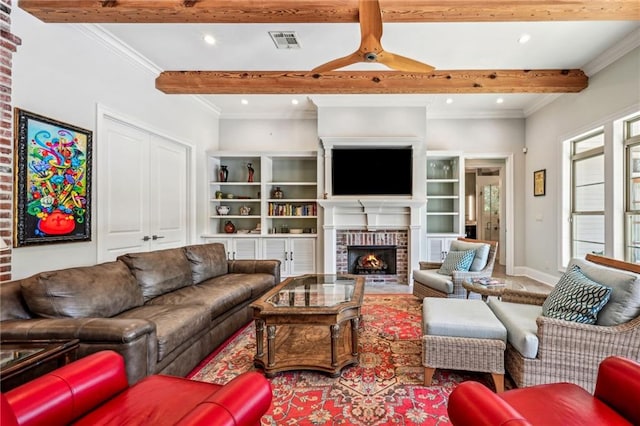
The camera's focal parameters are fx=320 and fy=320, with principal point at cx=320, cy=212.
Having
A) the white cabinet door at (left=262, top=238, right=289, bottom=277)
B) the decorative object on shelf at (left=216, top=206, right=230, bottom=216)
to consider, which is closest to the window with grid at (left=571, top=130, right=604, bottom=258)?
the white cabinet door at (left=262, top=238, right=289, bottom=277)

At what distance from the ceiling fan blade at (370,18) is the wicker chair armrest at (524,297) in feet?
8.01

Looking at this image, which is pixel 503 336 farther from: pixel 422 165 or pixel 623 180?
pixel 422 165

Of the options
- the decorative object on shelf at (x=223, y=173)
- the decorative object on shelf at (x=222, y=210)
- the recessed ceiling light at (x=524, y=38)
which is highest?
the recessed ceiling light at (x=524, y=38)

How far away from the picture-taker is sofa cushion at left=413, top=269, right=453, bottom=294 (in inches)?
145

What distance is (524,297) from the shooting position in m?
2.74

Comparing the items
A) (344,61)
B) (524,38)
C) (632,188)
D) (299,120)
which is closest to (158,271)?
(344,61)

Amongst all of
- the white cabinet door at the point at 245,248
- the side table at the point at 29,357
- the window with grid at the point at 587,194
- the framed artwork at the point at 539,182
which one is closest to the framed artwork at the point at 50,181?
the side table at the point at 29,357

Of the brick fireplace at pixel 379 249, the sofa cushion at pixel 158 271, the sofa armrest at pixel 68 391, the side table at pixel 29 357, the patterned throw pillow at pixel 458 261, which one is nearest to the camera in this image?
the sofa armrest at pixel 68 391

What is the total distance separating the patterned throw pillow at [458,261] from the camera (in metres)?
3.88

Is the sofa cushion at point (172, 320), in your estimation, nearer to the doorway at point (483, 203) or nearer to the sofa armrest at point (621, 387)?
the sofa armrest at point (621, 387)

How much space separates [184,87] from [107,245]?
233 cm

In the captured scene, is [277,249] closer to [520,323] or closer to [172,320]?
[172,320]

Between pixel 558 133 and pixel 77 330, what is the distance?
6308mm

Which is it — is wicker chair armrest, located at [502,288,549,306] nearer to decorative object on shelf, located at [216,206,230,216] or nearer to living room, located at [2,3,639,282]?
living room, located at [2,3,639,282]
